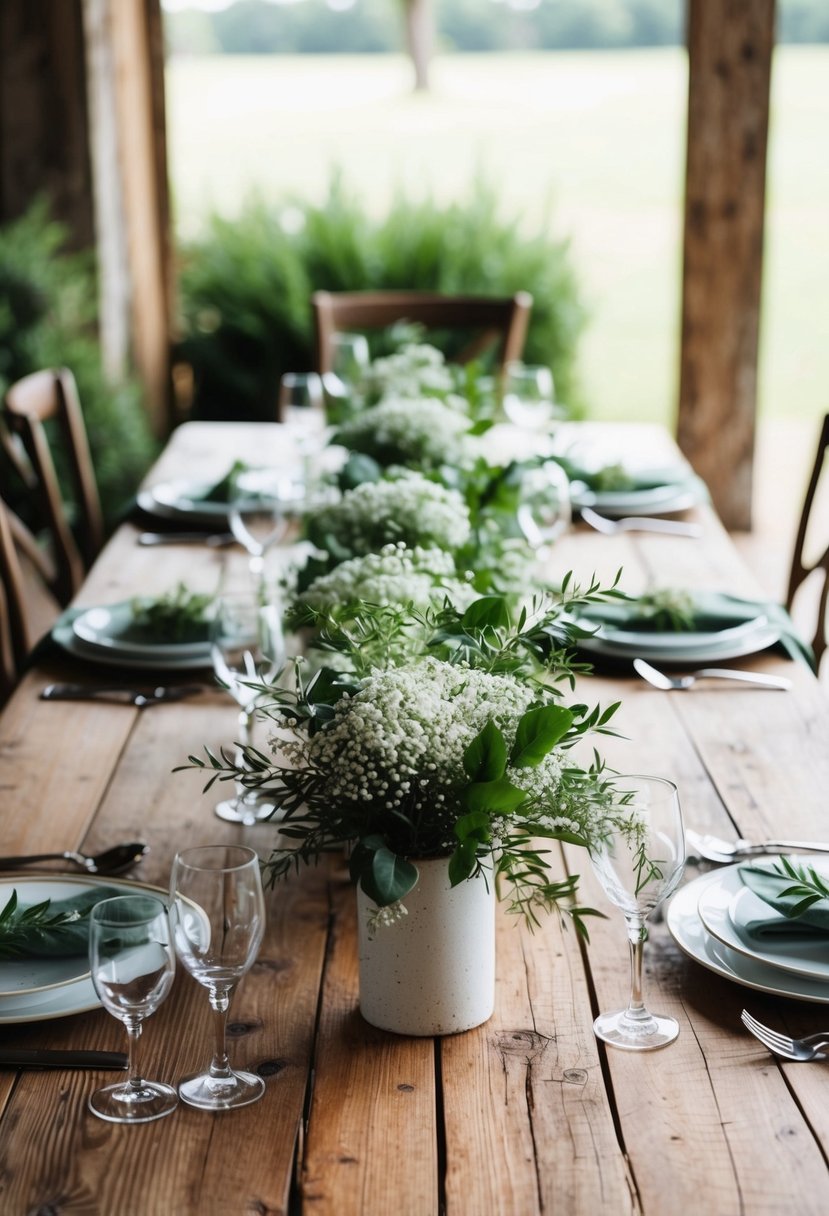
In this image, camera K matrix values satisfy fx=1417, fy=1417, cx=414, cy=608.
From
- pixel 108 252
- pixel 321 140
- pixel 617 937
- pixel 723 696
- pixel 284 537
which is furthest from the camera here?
pixel 321 140

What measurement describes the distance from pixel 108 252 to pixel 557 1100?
403 centimetres

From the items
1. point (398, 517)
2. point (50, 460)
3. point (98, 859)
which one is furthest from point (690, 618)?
point (50, 460)

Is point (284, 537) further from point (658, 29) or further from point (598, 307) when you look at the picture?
point (658, 29)

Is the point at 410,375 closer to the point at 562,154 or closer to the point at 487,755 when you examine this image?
the point at 487,755

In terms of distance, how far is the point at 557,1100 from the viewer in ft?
3.25

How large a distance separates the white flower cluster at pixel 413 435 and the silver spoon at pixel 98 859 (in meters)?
0.84

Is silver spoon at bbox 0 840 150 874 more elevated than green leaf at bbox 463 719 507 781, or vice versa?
green leaf at bbox 463 719 507 781

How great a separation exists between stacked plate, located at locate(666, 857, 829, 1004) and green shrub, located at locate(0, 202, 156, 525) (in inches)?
127

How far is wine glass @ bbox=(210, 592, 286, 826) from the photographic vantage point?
1462 millimetres

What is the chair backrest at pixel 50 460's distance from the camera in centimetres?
257

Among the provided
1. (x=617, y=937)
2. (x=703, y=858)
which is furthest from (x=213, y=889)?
(x=703, y=858)

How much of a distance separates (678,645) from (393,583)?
61 cm

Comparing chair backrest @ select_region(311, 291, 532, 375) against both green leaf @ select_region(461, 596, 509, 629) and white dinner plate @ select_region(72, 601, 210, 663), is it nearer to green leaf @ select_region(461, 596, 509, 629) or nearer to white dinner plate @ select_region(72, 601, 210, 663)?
white dinner plate @ select_region(72, 601, 210, 663)

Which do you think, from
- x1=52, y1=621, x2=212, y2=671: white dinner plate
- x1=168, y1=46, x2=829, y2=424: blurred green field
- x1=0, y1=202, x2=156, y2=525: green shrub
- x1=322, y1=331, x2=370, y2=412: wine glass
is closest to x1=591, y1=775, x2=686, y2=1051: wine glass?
x1=52, y1=621, x2=212, y2=671: white dinner plate
